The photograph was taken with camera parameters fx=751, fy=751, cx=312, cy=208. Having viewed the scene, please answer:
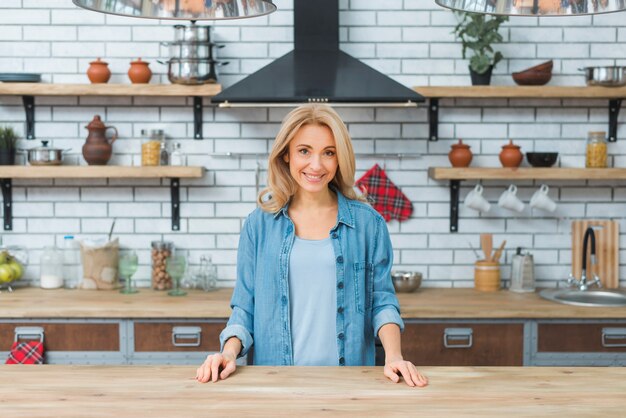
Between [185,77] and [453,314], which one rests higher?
[185,77]

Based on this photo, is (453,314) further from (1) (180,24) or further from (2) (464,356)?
(1) (180,24)

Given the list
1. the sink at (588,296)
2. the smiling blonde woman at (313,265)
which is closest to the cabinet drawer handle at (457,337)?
the sink at (588,296)

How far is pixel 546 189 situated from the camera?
410 cm

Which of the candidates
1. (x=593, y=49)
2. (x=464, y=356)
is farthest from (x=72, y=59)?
(x=593, y=49)

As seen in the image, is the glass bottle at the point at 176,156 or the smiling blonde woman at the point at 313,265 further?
the glass bottle at the point at 176,156

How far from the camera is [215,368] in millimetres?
1973

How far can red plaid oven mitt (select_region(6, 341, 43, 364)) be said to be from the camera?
349cm

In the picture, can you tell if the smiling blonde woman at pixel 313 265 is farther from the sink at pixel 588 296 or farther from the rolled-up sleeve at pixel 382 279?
the sink at pixel 588 296

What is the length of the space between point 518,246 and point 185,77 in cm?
204

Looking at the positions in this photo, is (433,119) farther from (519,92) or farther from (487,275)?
(487,275)

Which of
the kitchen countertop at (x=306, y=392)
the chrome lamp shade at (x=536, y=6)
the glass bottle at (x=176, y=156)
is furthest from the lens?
the glass bottle at (x=176, y=156)

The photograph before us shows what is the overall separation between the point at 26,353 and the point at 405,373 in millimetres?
2219

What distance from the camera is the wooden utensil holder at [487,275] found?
13.2 feet

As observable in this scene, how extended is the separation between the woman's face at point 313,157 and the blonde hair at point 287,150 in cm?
2
